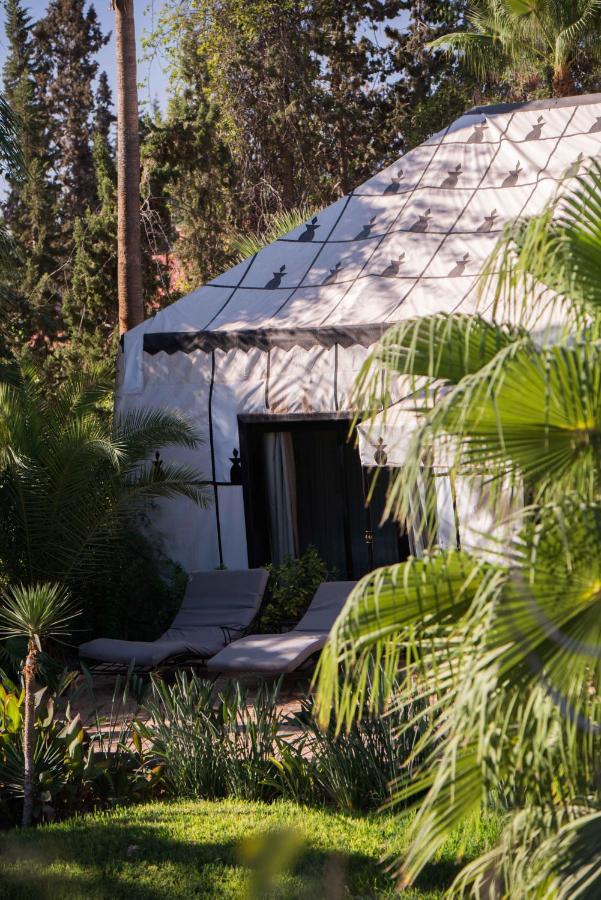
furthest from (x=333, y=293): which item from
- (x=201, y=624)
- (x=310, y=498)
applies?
(x=201, y=624)

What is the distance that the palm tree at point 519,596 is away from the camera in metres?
2.77

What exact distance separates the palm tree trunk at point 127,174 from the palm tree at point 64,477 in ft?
12.2

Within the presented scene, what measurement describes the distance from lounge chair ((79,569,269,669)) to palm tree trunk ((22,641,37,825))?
271 cm

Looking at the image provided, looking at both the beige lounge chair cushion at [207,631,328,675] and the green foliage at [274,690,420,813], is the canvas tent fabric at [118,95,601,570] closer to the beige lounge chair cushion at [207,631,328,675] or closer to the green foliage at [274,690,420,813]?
the beige lounge chair cushion at [207,631,328,675]

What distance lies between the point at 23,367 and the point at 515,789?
8.17 meters

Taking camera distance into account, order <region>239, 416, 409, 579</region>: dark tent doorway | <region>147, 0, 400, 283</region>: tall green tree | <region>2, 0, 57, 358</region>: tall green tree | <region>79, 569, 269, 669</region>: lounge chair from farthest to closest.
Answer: <region>2, 0, 57, 358</region>: tall green tree → <region>147, 0, 400, 283</region>: tall green tree → <region>239, 416, 409, 579</region>: dark tent doorway → <region>79, 569, 269, 669</region>: lounge chair

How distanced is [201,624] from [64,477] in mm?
1852

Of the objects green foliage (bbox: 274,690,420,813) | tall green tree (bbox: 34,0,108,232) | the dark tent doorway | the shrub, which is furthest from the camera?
tall green tree (bbox: 34,0,108,232)

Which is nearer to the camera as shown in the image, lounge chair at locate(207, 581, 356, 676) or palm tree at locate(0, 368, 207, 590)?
lounge chair at locate(207, 581, 356, 676)

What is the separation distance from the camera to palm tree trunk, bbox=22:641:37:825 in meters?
5.67

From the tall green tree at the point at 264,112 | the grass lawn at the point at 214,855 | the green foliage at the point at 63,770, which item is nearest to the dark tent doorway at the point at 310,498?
the green foliage at the point at 63,770

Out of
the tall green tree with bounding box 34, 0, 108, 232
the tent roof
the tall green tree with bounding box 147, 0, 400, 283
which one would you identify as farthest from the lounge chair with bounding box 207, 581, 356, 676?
the tall green tree with bounding box 34, 0, 108, 232

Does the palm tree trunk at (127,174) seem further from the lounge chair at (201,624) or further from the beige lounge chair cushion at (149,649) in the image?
the beige lounge chair cushion at (149,649)

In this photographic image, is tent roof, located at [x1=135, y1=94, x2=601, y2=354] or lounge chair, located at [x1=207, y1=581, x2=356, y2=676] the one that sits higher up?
tent roof, located at [x1=135, y1=94, x2=601, y2=354]
